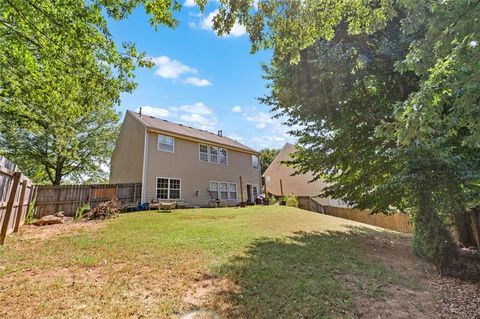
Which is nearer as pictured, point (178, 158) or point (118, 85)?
point (118, 85)

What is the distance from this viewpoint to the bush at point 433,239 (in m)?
5.64

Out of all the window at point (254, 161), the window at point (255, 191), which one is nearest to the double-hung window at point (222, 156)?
the window at point (254, 161)

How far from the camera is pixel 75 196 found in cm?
1276

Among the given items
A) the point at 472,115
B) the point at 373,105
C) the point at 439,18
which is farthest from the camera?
the point at 373,105

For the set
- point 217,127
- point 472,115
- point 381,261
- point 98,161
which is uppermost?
point 217,127

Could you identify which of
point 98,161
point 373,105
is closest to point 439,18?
point 373,105

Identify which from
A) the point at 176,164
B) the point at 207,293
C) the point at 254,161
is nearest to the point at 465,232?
the point at 207,293

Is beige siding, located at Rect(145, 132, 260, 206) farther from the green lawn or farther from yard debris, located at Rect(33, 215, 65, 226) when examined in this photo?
the green lawn

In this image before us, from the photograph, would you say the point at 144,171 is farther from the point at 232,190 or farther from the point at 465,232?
the point at 465,232

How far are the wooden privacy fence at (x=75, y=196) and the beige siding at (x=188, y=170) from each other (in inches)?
43.4

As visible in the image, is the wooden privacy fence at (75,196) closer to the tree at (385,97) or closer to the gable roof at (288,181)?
the tree at (385,97)

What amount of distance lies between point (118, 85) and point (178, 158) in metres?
11.0

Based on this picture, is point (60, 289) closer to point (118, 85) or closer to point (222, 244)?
point (222, 244)

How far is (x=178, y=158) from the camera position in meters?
17.8
